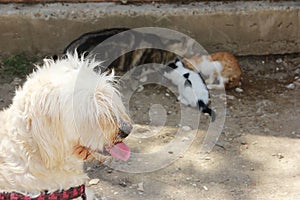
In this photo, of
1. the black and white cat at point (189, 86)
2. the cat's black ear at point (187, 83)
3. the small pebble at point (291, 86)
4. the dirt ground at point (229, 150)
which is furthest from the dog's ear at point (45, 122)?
the small pebble at point (291, 86)

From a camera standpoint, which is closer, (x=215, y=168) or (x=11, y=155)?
(x=11, y=155)

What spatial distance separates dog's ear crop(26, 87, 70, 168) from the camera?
2.29 metres

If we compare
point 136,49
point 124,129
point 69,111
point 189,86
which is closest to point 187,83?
point 189,86

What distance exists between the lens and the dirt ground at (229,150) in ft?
12.3

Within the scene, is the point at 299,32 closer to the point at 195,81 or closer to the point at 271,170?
the point at 195,81

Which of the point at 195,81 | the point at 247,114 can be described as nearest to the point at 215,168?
the point at 247,114

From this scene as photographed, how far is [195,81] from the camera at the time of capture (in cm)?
493

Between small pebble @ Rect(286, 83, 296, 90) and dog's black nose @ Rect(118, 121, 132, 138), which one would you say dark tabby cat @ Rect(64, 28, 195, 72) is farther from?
dog's black nose @ Rect(118, 121, 132, 138)

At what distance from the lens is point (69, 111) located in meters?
2.30

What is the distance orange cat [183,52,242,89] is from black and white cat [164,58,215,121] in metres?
0.13

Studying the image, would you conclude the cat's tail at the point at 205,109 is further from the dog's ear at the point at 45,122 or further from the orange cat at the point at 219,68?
the dog's ear at the point at 45,122

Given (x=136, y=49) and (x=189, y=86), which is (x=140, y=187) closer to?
(x=189, y=86)

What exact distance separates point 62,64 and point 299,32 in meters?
3.35

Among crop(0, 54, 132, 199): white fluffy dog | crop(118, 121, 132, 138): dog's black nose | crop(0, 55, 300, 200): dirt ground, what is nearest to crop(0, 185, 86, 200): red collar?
crop(0, 54, 132, 199): white fluffy dog
